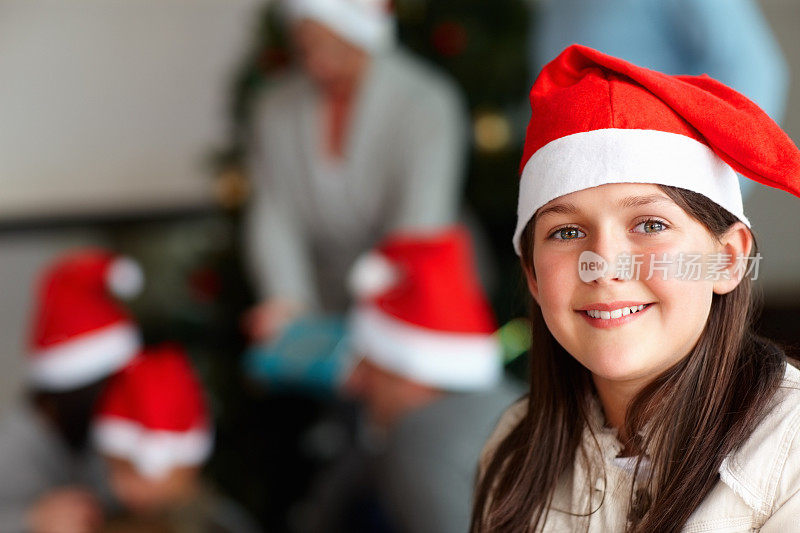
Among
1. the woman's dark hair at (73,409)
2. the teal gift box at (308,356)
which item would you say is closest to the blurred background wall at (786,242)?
the teal gift box at (308,356)

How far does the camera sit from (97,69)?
3.03 metres

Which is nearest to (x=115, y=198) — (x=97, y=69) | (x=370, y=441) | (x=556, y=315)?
(x=97, y=69)

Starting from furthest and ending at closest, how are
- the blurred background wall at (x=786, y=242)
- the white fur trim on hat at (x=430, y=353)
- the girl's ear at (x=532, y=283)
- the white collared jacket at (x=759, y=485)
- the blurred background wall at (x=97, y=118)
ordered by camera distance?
the blurred background wall at (x=97, y=118), the blurred background wall at (x=786, y=242), the white fur trim on hat at (x=430, y=353), the girl's ear at (x=532, y=283), the white collared jacket at (x=759, y=485)

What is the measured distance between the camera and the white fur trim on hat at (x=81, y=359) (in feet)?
6.41

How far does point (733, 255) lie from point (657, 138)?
11 centimetres

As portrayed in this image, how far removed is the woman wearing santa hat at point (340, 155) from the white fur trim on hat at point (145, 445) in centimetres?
29

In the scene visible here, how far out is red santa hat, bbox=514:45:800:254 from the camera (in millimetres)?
708

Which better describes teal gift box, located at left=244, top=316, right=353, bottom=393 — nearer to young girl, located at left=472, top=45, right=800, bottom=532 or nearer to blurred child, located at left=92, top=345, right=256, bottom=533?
blurred child, located at left=92, top=345, right=256, bottom=533

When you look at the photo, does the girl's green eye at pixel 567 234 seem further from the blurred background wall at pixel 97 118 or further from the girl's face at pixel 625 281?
the blurred background wall at pixel 97 118

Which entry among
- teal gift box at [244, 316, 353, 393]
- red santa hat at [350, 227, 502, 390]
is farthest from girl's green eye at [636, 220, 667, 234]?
teal gift box at [244, 316, 353, 393]

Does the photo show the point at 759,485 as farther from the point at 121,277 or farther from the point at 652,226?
the point at 121,277

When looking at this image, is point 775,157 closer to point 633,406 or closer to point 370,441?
point 633,406

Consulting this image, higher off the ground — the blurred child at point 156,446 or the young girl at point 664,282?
the young girl at point 664,282

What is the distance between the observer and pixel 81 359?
195cm
